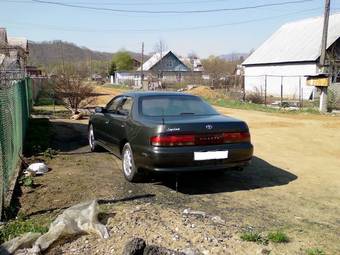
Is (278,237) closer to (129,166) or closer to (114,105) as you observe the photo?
(129,166)

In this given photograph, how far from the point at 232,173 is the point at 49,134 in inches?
238

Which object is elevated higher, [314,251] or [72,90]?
[72,90]

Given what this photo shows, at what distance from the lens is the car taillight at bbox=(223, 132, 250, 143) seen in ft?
21.1

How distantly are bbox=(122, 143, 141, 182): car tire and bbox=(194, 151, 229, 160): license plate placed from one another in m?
1.04

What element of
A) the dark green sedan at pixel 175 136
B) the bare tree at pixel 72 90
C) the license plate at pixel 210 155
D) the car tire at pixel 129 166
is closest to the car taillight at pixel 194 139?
the dark green sedan at pixel 175 136

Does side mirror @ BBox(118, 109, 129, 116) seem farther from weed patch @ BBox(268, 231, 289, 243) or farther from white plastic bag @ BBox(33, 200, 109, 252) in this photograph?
weed patch @ BBox(268, 231, 289, 243)

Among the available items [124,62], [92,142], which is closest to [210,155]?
[92,142]

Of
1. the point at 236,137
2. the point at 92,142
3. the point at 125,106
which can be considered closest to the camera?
the point at 236,137

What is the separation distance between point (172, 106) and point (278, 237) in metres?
3.21

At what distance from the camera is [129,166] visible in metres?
6.93

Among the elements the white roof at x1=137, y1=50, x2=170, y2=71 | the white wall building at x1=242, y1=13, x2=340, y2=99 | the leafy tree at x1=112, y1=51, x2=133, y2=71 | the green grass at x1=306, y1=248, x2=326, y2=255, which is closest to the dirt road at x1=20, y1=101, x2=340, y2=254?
the green grass at x1=306, y1=248, x2=326, y2=255

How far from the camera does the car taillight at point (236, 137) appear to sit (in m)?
6.44

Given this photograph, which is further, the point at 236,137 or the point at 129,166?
the point at 129,166

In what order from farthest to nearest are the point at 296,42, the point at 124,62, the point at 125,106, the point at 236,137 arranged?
the point at 124,62 → the point at 296,42 → the point at 125,106 → the point at 236,137
